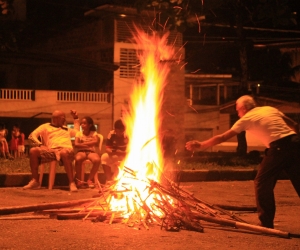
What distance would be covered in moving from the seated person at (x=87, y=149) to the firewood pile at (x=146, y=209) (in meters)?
3.96

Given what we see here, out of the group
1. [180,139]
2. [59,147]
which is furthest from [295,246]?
[180,139]

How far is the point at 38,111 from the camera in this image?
36.0 meters

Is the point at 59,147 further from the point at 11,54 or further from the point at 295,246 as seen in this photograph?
the point at 11,54

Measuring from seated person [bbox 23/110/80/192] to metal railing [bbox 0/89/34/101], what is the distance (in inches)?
906

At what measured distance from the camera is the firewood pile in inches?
317

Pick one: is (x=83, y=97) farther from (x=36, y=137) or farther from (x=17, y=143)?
(x=36, y=137)

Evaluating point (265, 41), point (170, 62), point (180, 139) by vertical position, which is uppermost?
point (265, 41)

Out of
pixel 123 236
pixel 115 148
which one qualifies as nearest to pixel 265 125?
pixel 123 236

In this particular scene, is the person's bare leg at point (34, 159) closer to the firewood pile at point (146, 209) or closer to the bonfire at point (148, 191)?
the bonfire at point (148, 191)

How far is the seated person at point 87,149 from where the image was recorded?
12.9m

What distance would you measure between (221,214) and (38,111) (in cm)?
2788

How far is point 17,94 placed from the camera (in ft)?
117

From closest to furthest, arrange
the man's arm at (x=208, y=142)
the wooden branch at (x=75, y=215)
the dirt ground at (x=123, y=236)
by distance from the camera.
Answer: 1. the dirt ground at (x=123, y=236)
2. the man's arm at (x=208, y=142)
3. the wooden branch at (x=75, y=215)

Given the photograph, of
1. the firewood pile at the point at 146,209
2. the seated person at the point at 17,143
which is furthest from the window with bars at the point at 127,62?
the firewood pile at the point at 146,209
